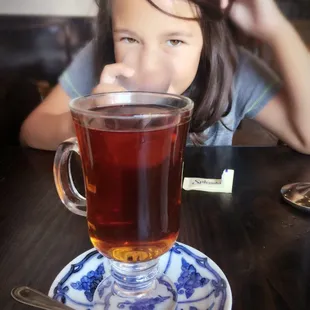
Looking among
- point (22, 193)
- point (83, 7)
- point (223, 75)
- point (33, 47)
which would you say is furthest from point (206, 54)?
point (22, 193)

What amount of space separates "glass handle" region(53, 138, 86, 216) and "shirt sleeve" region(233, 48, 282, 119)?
0.79m

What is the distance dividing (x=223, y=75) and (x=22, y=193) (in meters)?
0.69

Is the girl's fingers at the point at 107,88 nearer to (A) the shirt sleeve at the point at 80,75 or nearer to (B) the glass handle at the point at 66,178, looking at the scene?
(A) the shirt sleeve at the point at 80,75

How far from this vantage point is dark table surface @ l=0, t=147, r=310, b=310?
18.8 inches

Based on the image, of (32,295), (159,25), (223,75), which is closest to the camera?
(32,295)

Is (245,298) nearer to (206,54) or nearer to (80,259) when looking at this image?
(80,259)

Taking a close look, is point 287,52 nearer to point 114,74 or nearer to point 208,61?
point 208,61

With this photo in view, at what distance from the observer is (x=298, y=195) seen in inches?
26.4

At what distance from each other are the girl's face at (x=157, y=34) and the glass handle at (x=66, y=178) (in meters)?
0.59

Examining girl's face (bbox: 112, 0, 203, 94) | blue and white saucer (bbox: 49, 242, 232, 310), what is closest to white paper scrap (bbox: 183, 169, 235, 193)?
blue and white saucer (bbox: 49, 242, 232, 310)

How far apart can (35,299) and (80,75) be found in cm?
86

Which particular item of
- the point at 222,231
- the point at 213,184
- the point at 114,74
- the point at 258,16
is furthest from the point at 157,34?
the point at 222,231

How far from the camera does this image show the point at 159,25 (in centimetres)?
103

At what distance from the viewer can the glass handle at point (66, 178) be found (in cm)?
50
